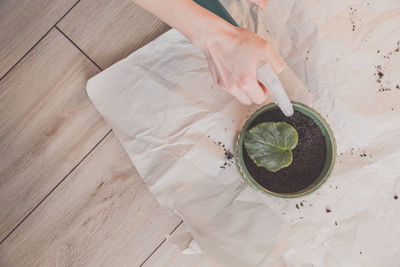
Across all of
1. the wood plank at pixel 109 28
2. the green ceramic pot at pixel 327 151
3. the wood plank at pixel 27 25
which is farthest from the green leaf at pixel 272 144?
the wood plank at pixel 27 25

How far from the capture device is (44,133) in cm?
72

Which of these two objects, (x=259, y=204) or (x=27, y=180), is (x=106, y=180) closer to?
(x=27, y=180)

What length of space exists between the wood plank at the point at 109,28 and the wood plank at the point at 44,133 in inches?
1.3

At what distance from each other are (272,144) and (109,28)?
43cm

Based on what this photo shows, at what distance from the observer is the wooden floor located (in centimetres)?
71

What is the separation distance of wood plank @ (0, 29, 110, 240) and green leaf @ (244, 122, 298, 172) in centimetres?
32

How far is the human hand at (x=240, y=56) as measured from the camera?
509 mm

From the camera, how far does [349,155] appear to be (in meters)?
0.65

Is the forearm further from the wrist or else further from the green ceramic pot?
the green ceramic pot

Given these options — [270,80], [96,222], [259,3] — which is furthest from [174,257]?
[259,3]

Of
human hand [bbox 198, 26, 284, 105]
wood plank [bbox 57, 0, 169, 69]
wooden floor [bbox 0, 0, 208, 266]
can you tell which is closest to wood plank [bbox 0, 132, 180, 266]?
wooden floor [bbox 0, 0, 208, 266]

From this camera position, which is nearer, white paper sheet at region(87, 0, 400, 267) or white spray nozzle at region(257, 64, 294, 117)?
white spray nozzle at region(257, 64, 294, 117)

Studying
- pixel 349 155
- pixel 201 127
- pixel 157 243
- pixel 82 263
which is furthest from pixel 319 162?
pixel 82 263

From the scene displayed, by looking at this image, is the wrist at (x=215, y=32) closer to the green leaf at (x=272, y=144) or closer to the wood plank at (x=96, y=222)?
the green leaf at (x=272, y=144)
